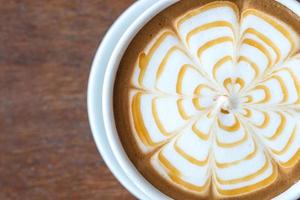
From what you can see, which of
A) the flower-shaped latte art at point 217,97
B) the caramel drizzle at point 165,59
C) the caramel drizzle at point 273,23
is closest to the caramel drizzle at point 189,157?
the flower-shaped latte art at point 217,97

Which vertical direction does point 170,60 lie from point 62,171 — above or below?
above

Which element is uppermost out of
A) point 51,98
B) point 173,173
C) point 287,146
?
point 287,146

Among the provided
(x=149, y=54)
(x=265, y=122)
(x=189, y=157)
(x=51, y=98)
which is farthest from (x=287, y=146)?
(x=51, y=98)

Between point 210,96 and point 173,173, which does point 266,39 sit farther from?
point 173,173

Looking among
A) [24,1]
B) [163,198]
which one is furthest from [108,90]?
[24,1]

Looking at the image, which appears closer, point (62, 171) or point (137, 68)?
point (137, 68)

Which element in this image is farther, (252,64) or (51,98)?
(51,98)

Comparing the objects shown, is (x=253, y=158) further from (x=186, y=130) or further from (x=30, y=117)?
(x=30, y=117)
